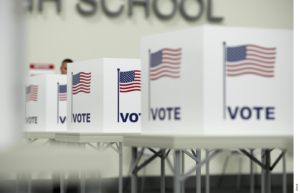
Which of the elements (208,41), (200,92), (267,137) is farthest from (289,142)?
(208,41)

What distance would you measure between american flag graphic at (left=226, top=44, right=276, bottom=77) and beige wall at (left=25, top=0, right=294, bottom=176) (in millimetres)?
5248

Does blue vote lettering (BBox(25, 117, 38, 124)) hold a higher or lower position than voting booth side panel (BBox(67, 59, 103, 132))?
lower

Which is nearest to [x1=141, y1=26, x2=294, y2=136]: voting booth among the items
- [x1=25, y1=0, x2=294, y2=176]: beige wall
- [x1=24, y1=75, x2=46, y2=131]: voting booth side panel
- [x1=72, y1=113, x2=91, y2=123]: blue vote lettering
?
[x1=72, y1=113, x2=91, y2=123]: blue vote lettering

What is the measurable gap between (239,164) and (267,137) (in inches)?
237

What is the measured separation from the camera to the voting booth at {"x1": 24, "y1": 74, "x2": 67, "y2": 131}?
418cm

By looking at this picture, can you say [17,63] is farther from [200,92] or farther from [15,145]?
[200,92]

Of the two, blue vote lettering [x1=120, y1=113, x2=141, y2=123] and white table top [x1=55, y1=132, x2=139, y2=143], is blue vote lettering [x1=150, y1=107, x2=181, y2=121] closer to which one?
white table top [x1=55, y1=132, x2=139, y2=143]

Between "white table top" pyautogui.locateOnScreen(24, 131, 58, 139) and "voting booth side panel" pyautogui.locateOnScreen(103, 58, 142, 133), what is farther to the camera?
"white table top" pyautogui.locateOnScreen(24, 131, 58, 139)

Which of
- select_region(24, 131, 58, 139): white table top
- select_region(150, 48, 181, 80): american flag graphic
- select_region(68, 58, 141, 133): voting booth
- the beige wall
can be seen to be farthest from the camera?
the beige wall

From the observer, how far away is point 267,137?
174cm

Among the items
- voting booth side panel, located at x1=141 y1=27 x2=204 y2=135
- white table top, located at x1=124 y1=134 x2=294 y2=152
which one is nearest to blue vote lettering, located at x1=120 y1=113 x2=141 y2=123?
voting booth side panel, located at x1=141 y1=27 x2=204 y2=135

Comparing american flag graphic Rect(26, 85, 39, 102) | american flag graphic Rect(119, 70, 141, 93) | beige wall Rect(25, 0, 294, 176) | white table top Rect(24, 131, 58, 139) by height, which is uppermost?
beige wall Rect(25, 0, 294, 176)

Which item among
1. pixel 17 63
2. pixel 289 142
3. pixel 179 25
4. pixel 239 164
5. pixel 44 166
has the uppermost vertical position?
pixel 179 25

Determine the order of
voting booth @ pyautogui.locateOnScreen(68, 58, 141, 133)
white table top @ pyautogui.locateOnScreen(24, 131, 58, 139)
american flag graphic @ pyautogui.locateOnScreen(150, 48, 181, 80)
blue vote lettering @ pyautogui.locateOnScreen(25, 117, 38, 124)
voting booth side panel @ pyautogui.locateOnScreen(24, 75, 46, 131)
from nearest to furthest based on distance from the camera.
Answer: american flag graphic @ pyautogui.locateOnScreen(150, 48, 181, 80) → voting booth @ pyautogui.locateOnScreen(68, 58, 141, 133) → white table top @ pyautogui.locateOnScreen(24, 131, 58, 139) → voting booth side panel @ pyautogui.locateOnScreen(24, 75, 46, 131) → blue vote lettering @ pyautogui.locateOnScreen(25, 117, 38, 124)
